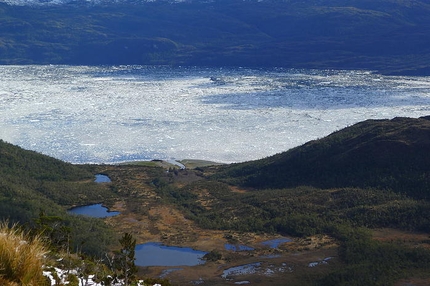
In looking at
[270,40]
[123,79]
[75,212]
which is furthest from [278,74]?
[75,212]

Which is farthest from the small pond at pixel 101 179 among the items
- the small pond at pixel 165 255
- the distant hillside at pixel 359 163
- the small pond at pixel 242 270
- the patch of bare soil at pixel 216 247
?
the small pond at pixel 242 270

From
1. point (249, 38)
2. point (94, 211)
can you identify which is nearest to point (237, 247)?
point (94, 211)

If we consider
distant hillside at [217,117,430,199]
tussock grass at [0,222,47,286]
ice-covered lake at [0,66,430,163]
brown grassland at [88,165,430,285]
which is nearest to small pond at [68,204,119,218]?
brown grassland at [88,165,430,285]

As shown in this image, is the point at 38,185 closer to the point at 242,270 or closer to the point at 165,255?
the point at 165,255

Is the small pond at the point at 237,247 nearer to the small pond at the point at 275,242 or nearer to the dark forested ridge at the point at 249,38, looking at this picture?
the small pond at the point at 275,242

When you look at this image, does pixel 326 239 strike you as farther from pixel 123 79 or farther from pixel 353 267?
pixel 123 79

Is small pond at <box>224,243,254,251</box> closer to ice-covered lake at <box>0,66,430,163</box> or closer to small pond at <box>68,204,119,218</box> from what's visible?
small pond at <box>68,204,119,218</box>
